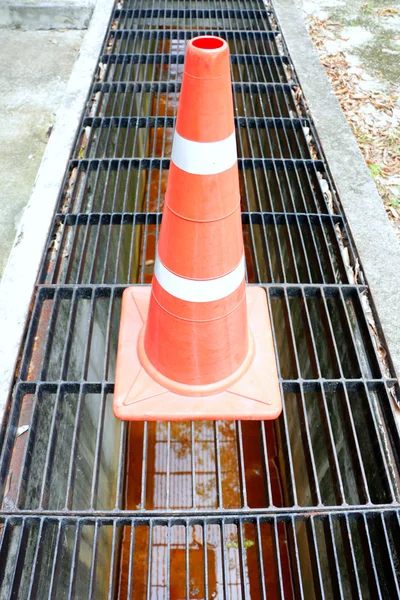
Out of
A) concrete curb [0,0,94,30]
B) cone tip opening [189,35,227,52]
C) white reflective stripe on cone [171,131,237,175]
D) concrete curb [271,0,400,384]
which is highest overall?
concrete curb [0,0,94,30]

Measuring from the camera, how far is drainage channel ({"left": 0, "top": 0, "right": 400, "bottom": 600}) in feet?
6.09

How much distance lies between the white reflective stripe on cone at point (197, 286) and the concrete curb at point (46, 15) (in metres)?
5.15

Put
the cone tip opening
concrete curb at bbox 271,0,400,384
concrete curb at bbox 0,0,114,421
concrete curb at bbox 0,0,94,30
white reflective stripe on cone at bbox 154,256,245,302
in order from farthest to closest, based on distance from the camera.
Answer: concrete curb at bbox 0,0,94,30 < concrete curb at bbox 271,0,400,384 < concrete curb at bbox 0,0,114,421 < white reflective stripe on cone at bbox 154,256,245,302 < the cone tip opening

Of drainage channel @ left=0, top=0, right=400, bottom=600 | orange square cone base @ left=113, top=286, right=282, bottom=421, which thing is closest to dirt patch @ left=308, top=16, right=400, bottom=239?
drainage channel @ left=0, top=0, right=400, bottom=600

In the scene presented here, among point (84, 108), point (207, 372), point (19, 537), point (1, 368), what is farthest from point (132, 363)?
point (84, 108)

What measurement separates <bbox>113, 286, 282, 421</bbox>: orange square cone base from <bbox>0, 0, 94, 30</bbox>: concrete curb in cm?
498

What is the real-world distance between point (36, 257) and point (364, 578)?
2.38m

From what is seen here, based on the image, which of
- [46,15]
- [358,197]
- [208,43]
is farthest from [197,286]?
[46,15]

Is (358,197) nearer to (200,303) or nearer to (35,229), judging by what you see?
(200,303)

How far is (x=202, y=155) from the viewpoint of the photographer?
4.97 ft

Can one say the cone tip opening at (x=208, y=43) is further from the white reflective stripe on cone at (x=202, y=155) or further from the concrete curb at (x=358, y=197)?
the concrete curb at (x=358, y=197)

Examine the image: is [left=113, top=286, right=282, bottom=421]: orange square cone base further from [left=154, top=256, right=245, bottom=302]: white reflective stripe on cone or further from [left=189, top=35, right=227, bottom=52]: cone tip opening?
[left=189, top=35, right=227, bottom=52]: cone tip opening

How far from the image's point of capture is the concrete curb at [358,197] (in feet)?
8.43

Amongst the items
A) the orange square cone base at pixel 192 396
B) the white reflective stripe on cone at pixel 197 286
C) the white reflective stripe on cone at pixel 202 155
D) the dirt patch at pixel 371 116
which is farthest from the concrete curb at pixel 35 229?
the dirt patch at pixel 371 116
